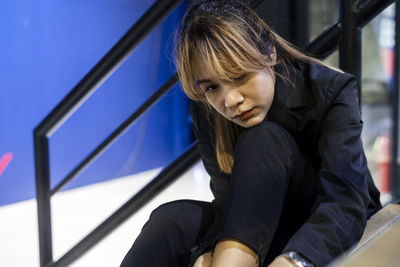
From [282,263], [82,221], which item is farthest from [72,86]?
[282,263]

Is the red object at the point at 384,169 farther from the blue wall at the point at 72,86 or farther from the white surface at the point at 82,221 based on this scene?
the blue wall at the point at 72,86

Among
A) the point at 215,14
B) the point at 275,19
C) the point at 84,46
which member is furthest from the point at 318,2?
the point at 215,14

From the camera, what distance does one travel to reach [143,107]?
1.19 meters

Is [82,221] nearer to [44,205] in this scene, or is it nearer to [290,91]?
[44,205]

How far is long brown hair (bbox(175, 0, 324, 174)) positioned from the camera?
0.70 metres

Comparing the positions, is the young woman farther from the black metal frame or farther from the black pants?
the black metal frame

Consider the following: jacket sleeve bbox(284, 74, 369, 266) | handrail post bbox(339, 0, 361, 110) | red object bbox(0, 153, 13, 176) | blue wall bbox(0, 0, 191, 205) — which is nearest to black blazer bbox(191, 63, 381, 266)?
jacket sleeve bbox(284, 74, 369, 266)

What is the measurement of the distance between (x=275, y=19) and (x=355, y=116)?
0.79 meters

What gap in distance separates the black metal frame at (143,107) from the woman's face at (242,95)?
9.0 inches

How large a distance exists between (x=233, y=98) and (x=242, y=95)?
0.02m

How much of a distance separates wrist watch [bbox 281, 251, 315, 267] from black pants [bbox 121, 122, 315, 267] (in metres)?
0.07

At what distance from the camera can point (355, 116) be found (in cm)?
71

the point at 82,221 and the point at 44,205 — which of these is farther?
the point at 82,221

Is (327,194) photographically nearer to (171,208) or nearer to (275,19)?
(171,208)
